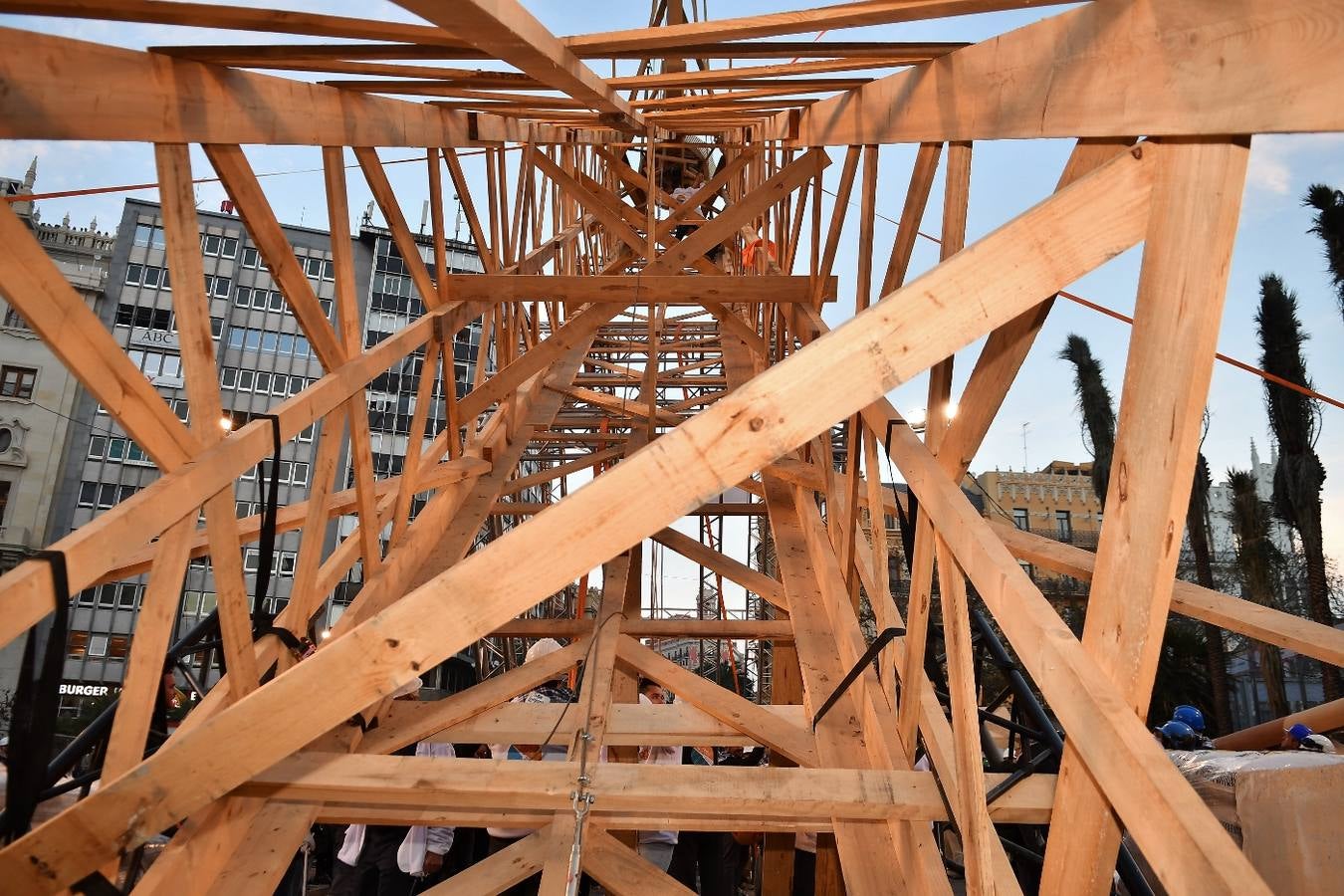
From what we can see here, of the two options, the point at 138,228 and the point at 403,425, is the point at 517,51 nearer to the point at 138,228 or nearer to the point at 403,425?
the point at 403,425

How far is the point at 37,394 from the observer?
38219 mm

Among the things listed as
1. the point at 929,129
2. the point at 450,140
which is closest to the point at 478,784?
the point at 929,129

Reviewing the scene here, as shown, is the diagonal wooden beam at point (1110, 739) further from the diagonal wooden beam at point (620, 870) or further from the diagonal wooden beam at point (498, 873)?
the diagonal wooden beam at point (498, 873)

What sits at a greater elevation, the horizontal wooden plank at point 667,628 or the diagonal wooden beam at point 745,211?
the diagonal wooden beam at point 745,211

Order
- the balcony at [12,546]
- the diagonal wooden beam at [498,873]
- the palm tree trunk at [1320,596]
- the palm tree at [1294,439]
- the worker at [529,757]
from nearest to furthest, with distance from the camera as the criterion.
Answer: the diagonal wooden beam at [498,873], the worker at [529,757], the palm tree trunk at [1320,596], the palm tree at [1294,439], the balcony at [12,546]

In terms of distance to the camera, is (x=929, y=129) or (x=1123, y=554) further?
(x=929, y=129)

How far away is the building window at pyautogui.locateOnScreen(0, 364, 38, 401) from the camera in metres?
38.1

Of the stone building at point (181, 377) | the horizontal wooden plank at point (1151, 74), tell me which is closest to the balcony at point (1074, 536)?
the stone building at point (181, 377)

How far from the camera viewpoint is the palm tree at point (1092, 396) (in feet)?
103

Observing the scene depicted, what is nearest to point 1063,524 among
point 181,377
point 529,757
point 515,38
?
point 181,377

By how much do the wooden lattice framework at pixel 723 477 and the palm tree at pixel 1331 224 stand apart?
22.3 metres

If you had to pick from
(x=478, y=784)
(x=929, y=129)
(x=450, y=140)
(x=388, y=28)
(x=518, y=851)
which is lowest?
(x=518, y=851)

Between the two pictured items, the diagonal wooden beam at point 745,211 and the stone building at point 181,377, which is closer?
the diagonal wooden beam at point 745,211

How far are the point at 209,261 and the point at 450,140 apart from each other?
4252 centimetres
